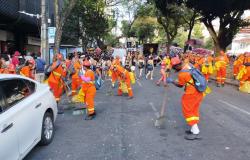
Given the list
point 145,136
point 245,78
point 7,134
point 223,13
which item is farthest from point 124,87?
point 223,13

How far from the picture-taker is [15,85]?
5.86 m

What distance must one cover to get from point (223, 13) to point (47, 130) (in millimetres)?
21850

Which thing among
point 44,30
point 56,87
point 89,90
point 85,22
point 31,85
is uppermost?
point 85,22

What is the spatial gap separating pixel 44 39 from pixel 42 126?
356 inches

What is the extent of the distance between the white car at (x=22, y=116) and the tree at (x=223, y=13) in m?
20.0

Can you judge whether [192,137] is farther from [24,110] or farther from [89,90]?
[24,110]

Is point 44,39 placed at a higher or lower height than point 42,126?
higher

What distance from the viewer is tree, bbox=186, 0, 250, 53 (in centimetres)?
2464

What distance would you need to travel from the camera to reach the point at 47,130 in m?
6.82

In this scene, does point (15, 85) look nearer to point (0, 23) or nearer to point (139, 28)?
point (0, 23)

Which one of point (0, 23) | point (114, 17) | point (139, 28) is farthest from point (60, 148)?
point (139, 28)

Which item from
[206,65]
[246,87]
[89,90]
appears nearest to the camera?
[89,90]

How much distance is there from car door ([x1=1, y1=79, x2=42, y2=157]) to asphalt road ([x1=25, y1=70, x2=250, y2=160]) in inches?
24.3

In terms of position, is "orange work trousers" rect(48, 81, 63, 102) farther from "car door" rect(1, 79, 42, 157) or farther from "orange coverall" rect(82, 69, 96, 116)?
"car door" rect(1, 79, 42, 157)
